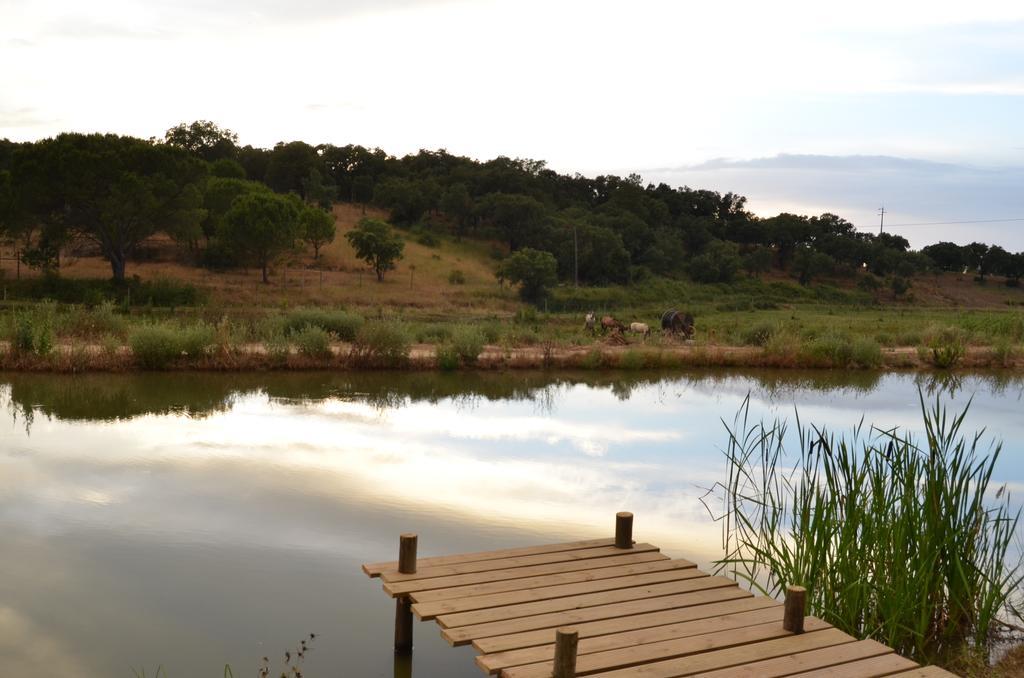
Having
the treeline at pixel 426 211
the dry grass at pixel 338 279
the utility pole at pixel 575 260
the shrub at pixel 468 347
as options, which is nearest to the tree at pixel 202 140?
the treeline at pixel 426 211

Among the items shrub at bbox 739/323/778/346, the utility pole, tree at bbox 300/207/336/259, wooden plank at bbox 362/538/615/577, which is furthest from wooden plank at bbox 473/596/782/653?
the utility pole

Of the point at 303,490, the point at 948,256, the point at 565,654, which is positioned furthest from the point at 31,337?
the point at 948,256

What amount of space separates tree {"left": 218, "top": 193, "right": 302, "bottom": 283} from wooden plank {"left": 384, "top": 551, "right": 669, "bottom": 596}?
3622 centimetres

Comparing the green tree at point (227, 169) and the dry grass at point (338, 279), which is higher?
the green tree at point (227, 169)

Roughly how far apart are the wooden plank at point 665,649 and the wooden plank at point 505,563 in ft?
4.12

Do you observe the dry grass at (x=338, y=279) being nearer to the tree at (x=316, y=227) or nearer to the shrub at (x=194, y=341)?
the tree at (x=316, y=227)

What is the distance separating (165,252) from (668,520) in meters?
41.0

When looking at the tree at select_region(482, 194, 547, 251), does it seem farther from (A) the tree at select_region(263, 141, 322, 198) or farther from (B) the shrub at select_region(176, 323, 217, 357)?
(B) the shrub at select_region(176, 323, 217, 357)

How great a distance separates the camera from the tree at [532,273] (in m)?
42.0

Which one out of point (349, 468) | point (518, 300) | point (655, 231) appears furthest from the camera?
point (655, 231)

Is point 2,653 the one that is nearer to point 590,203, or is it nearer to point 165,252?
point 165,252

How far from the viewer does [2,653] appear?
5.29 metres

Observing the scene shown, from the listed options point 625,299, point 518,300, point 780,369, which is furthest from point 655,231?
point 780,369

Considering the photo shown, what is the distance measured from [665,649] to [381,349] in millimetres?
13340
